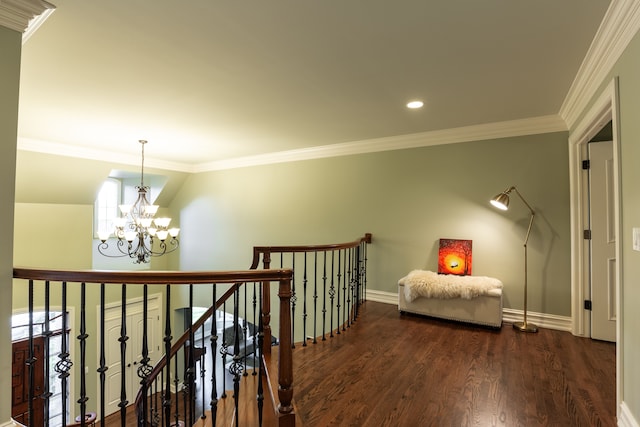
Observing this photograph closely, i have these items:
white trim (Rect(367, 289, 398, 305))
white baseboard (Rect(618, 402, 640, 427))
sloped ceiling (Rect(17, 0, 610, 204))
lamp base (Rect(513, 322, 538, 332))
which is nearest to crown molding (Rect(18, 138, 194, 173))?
sloped ceiling (Rect(17, 0, 610, 204))

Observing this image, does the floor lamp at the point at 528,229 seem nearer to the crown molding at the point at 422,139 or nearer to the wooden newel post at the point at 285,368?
the crown molding at the point at 422,139

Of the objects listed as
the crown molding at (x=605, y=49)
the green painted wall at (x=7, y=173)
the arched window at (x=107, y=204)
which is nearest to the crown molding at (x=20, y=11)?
the green painted wall at (x=7, y=173)

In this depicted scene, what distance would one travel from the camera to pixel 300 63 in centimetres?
223

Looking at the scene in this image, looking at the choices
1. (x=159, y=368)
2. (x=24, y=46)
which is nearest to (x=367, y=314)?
(x=159, y=368)

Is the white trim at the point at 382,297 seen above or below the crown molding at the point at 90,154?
below

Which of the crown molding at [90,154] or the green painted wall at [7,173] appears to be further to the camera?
the crown molding at [90,154]

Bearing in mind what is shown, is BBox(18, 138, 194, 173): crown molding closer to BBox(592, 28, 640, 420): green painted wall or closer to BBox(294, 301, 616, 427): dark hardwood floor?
BBox(294, 301, 616, 427): dark hardwood floor

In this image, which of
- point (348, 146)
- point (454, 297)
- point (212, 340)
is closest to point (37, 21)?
point (212, 340)

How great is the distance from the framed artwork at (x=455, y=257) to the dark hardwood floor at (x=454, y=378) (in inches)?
26.1

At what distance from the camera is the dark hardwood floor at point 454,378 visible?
72.7 inches

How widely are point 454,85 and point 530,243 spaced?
76.1 inches

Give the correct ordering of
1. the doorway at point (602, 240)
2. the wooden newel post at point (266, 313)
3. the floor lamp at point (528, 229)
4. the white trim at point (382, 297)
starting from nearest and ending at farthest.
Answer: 1. the wooden newel post at point (266, 313)
2. the doorway at point (602, 240)
3. the floor lamp at point (528, 229)
4. the white trim at point (382, 297)

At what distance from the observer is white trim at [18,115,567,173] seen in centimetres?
337

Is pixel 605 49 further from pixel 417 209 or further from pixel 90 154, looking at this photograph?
pixel 90 154
